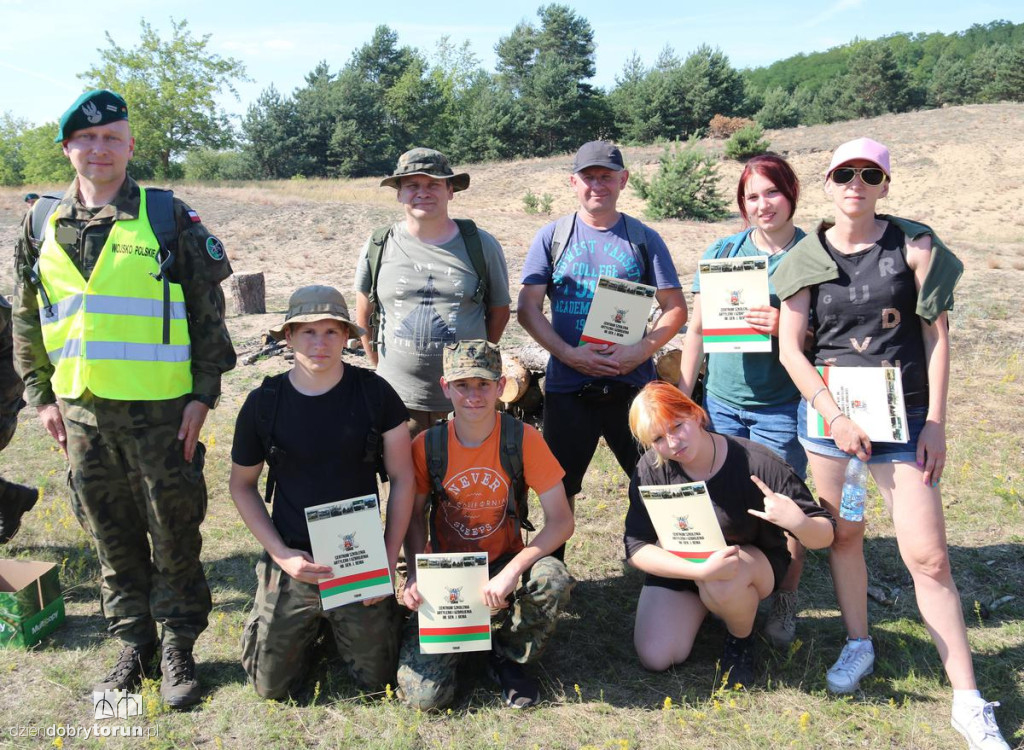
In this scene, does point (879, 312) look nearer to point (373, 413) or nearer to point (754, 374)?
point (754, 374)

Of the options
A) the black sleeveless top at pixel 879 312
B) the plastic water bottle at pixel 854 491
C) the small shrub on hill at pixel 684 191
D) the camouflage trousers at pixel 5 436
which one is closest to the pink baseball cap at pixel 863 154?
the black sleeveless top at pixel 879 312

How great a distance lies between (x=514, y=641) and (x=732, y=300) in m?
1.86

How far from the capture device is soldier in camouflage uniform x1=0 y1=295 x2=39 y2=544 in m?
4.47

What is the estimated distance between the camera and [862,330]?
297cm

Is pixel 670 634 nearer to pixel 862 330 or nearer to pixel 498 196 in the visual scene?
pixel 862 330

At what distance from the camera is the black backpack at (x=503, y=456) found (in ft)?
10.9

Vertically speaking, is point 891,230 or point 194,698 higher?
point 891,230

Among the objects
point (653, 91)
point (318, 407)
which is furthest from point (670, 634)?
point (653, 91)

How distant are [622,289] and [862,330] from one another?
1137 millimetres

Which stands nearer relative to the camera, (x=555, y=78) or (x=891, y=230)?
(x=891, y=230)

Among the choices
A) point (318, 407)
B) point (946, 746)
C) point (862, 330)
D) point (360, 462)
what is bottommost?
point (946, 746)

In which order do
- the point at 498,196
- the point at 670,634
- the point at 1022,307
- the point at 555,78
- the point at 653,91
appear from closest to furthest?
the point at 670,634 → the point at 1022,307 → the point at 498,196 → the point at 653,91 → the point at 555,78

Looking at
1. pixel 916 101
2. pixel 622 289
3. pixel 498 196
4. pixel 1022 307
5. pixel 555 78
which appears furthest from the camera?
pixel 916 101

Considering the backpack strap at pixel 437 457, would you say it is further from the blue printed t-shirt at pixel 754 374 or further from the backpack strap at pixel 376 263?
the blue printed t-shirt at pixel 754 374
